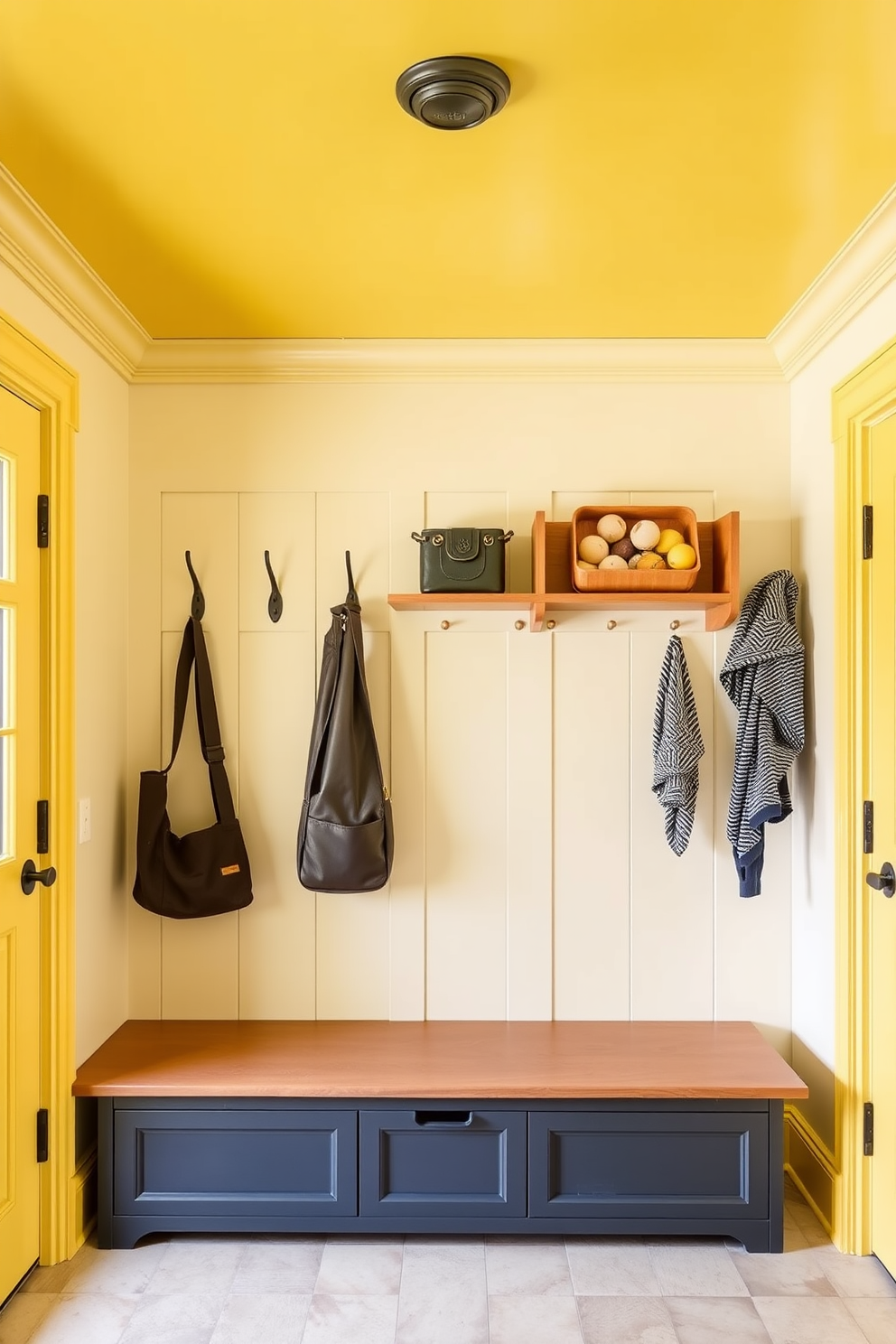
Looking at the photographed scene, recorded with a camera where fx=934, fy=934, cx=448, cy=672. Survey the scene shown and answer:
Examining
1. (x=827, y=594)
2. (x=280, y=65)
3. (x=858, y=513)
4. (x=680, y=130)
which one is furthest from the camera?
(x=827, y=594)

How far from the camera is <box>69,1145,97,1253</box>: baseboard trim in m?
2.29

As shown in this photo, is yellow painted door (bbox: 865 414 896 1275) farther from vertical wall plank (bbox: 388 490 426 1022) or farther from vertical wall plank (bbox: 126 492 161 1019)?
vertical wall plank (bbox: 126 492 161 1019)

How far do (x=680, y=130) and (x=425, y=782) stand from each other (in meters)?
1.74

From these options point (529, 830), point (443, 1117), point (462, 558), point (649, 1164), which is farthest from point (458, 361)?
point (649, 1164)

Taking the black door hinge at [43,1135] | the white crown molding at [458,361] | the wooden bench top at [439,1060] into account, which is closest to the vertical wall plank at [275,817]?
the wooden bench top at [439,1060]

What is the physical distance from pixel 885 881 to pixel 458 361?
1785 millimetres

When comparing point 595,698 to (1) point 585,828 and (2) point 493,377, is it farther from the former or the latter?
(2) point 493,377

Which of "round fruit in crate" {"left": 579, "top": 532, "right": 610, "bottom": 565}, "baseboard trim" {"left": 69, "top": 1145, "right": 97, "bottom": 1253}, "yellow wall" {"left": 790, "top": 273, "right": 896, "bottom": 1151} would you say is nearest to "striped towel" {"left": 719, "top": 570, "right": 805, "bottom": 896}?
"yellow wall" {"left": 790, "top": 273, "right": 896, "bottom": 1151}

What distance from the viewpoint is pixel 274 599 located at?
273 centimetres

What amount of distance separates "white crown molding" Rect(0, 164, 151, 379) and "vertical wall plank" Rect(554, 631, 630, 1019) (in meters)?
1.47

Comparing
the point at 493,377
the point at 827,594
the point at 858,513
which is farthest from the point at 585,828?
the point at 493,377

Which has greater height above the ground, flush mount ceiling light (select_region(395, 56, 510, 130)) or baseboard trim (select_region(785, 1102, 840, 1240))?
flush mount ceiling light (select_region(395, 56, 510, 130))

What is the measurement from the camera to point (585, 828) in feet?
8.95

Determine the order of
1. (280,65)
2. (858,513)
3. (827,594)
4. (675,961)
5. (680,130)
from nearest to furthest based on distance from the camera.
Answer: (280,65) → (680,130) → (858,513) → (827,594) → (675,961)
